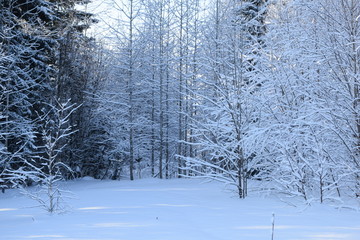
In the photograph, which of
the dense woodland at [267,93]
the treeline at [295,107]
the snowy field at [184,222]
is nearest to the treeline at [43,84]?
the dense woodland at [267,93]

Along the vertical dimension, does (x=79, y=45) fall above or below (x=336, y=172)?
above

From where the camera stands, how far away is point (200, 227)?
182 inches

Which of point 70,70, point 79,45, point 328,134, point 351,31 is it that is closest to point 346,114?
point 328,134

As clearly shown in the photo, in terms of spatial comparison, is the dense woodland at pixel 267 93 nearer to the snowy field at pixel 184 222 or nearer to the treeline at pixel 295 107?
the treeline at pixel 295 107

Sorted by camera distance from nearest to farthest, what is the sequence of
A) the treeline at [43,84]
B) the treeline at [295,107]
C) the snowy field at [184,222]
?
the snowy field at [184,222] < the treeline at [295,107] < the treeline at [43,84]

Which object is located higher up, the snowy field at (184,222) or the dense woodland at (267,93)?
the dense woodland at (267,93)

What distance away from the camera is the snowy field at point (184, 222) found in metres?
4.23

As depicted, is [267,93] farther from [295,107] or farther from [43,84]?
[43,84]

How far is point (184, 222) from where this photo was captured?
5.02m

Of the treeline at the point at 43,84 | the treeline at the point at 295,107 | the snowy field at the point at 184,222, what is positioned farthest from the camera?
the treeline at the point at 43,84

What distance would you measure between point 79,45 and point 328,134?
15.1m

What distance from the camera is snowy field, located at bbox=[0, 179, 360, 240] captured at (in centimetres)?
423

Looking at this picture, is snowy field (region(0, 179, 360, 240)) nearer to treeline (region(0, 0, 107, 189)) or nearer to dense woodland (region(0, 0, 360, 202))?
dense woodland (region(0, 0, 360, 202))

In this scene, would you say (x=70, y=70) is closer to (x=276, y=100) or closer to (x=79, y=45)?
(x=79, y=45)
